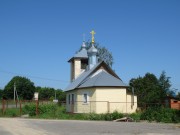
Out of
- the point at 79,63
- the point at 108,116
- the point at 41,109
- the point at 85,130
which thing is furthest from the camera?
the point at 79,63

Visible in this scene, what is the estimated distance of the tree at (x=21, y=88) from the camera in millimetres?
94875

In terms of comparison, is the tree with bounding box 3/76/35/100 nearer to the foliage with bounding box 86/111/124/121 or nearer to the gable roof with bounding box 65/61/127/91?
the gable roof with bounding box 65/61/127/91

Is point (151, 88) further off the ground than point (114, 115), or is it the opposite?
point (151, 88)

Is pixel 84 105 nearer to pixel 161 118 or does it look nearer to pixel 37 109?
pixel 37 109

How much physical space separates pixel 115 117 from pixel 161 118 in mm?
3770

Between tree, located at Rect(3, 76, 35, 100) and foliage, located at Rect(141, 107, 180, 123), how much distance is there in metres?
74.0

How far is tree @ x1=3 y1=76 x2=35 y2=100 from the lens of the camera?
311ft

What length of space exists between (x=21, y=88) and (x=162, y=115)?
77.3m

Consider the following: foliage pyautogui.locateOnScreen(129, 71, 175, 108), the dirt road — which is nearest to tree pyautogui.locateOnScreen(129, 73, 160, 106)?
foliage pyautogui.locateOnScreen(129, 71, 175, 108)

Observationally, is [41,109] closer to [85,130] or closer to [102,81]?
[102,81]

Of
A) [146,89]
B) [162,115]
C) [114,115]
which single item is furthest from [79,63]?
[162,115]

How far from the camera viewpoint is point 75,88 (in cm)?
3344

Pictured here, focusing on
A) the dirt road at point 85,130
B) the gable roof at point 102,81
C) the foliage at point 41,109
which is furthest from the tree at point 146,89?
the dirt road at point 85,130

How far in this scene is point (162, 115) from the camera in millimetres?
23969
